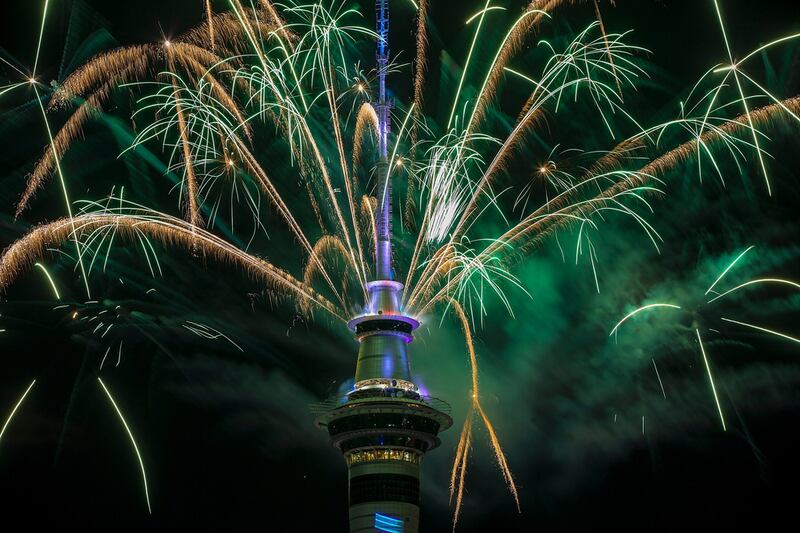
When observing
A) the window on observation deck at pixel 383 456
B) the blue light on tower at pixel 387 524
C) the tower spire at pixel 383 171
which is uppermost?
the tower spire at pixel 383 171

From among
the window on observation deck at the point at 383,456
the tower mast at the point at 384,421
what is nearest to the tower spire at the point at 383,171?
the tower mast at the point at 384,421

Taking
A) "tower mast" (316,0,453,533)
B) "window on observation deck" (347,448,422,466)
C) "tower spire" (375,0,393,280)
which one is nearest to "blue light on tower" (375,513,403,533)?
"tower mast" (316,0,453,533)

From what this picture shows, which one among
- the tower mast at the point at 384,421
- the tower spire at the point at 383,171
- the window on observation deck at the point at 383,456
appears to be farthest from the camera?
the window on observation deck at the point at 383,456

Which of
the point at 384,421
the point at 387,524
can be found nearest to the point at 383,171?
the point at 384,421

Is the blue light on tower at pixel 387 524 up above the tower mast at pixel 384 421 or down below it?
below

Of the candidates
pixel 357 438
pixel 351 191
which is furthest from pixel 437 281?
pixel 357 438

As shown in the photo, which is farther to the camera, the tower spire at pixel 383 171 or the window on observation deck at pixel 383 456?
the window on observation deck at pixel 383 456

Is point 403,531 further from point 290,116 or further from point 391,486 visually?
point 290,116

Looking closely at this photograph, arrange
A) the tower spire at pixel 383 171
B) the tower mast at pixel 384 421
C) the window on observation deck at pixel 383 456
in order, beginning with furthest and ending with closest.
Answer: the window on observation deck at pixel 383 456, the tower mast at pixel 384 421, the tower spire at pixel 383 171

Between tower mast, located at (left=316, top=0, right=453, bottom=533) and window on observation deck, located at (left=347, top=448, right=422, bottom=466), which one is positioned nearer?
tower mast, located at (left=316, top=0, right=453, bottom=533)

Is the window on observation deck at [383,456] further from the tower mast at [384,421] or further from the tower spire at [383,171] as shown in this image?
the tower spire at [383,171]

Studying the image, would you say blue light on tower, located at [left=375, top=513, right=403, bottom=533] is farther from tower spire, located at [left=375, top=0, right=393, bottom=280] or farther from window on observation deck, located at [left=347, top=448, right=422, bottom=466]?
tower spire, located at [left=375, top=0, right=393, bottom=280]
